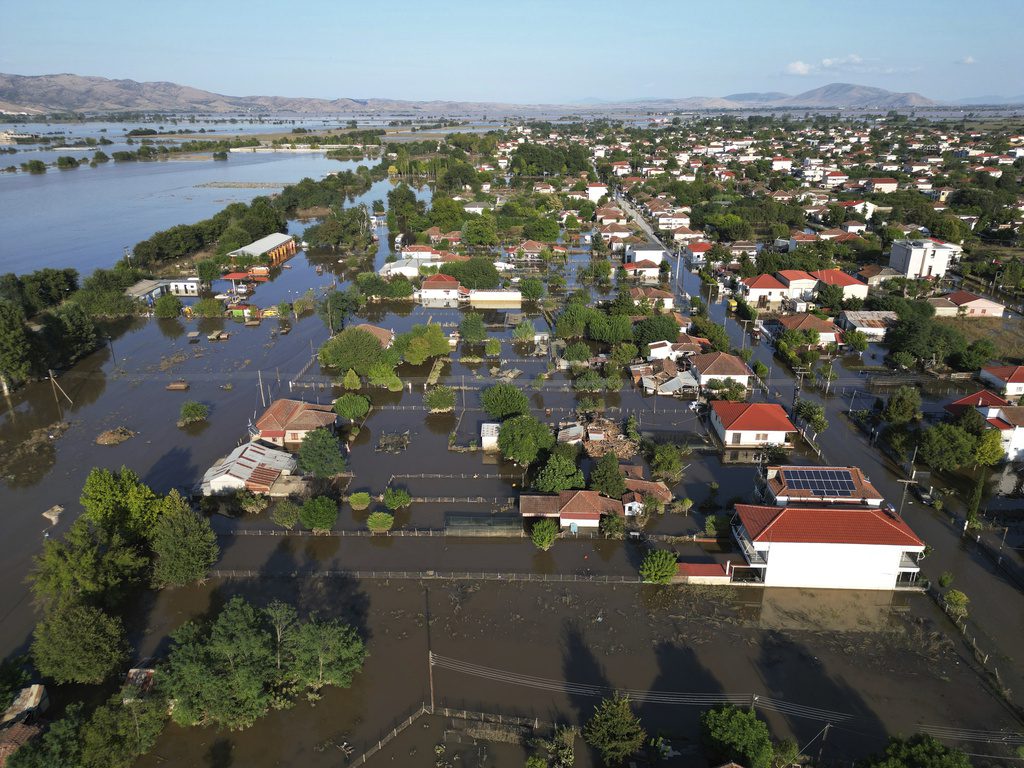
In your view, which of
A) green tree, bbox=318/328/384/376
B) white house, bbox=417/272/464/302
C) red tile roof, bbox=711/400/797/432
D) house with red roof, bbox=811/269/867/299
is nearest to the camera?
red tile roof, bbox=711/400/797/432

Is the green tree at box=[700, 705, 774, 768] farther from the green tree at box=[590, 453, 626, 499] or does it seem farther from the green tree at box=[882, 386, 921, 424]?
the green tree at box=[882, 386, 921, 424]

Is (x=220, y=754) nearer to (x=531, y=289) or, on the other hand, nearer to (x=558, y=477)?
(x=558, y=477)

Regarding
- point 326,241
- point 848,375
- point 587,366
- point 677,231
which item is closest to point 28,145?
point 326,241

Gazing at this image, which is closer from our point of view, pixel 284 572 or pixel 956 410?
pixel 284 572

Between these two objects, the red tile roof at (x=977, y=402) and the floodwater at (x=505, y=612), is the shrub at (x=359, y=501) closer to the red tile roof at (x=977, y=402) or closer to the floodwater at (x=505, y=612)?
the floodwater at (x=505, y=612)

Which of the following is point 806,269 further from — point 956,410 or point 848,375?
point 956,410

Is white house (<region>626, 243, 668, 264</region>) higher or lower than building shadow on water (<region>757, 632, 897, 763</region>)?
higher

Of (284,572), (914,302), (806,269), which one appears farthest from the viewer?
(806,269)

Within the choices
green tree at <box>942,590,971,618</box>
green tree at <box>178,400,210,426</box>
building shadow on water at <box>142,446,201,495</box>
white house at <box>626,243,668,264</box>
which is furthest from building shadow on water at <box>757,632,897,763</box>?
white house at <box>626,243,668,264</box>
